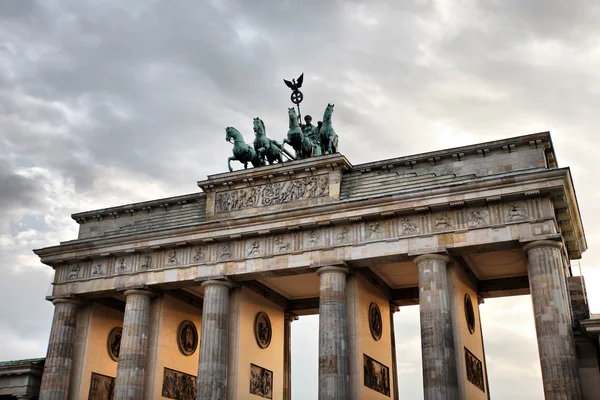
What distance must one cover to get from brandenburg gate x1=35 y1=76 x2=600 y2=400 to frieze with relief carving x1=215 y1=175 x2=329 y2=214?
0.22 ft

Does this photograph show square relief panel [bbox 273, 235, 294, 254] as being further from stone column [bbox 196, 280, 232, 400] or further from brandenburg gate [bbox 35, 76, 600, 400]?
stone column [bbox 196, 280, 232, 400]

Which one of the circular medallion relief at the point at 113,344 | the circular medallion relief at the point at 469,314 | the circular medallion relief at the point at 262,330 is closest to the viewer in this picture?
the circular medallion relief at the point at 469,314

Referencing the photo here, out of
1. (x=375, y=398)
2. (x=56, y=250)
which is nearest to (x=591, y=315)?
(x=375, y=398)

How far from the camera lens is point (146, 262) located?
31.8m

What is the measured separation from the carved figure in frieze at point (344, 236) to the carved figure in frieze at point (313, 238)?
93cm

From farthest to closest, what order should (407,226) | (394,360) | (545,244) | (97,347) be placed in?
1. (97,347)
2. (394,360)
3. (407,226)
4. (545,244)

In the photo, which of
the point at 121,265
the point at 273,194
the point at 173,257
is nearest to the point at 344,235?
the point at 273,194

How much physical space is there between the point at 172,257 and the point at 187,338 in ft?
16.4

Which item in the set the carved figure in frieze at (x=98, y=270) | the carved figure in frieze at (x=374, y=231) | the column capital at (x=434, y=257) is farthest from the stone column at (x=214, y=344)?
the column capital at (x=434, y=257)

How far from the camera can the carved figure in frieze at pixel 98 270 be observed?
3269 centimetres

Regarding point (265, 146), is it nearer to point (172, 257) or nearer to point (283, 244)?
point (283, 244)

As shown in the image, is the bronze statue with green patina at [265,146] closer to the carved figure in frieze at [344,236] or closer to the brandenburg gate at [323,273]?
the brandenburg gate at [323,273]

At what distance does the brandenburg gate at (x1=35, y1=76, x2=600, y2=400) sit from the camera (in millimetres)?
25500

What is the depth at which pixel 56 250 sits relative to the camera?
33.5 meters
